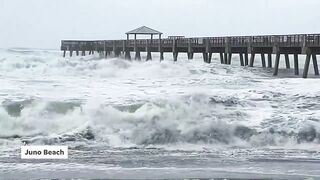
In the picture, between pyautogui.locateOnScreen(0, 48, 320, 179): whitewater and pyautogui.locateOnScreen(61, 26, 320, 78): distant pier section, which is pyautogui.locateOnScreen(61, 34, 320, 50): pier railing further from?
pyautogui.locateOnScreen(0, 48, 320, 179): whitewater

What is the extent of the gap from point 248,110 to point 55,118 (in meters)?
5.18

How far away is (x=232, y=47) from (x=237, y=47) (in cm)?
43

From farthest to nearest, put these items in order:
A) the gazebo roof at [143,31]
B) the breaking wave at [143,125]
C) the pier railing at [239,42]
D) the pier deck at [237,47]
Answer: the gazebo roof at [143,31], the pier deck at [237,47], the pier railing at [239,42], the breaking wave at [143,125]

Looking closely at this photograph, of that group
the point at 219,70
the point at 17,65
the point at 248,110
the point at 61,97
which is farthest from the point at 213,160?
the point at 17,65

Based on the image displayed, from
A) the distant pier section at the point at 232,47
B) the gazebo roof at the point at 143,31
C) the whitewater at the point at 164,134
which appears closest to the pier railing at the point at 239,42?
the distant pier section at the point at 232,47

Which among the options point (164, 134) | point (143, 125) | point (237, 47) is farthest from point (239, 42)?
point (164, 134)

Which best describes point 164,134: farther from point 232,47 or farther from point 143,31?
point 143,31

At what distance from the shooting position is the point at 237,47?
40844mm

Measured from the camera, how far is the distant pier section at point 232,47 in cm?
3275

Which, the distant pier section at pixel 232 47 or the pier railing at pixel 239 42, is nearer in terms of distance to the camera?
the pier railing at pixel 239 42

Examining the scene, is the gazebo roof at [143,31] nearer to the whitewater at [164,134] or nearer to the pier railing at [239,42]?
the pier railing at [239,42]

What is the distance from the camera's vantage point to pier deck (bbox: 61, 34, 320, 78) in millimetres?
32625

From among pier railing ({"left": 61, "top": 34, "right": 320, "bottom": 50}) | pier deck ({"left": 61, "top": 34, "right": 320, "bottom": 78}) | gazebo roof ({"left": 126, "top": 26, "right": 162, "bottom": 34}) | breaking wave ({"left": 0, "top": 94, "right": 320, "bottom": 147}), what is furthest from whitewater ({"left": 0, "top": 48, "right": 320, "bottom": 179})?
gazebo roof ({"left": 126, "top": 26, "right": 162, "bottom": 34})

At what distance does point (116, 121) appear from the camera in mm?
12789
